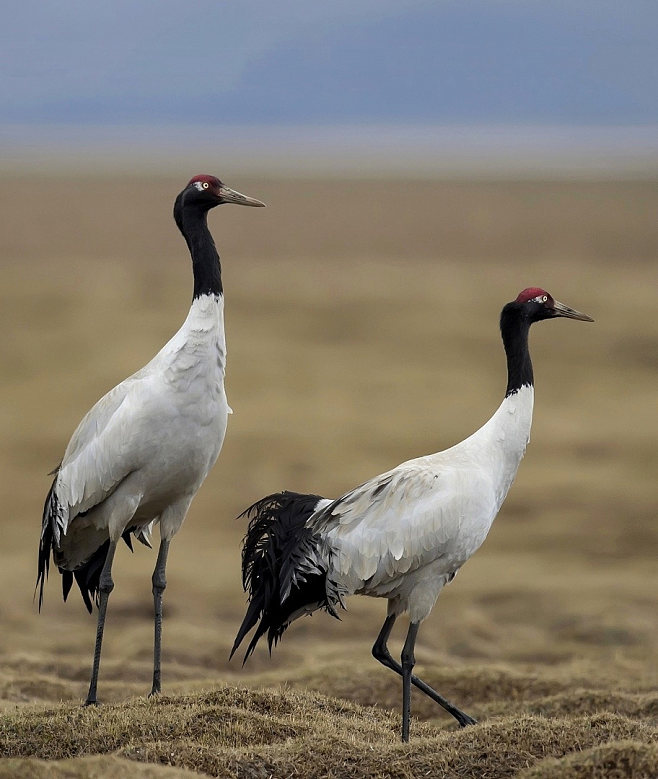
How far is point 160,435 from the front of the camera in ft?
27.5

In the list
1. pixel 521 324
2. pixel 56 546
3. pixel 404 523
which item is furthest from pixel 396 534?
pixel 56 546

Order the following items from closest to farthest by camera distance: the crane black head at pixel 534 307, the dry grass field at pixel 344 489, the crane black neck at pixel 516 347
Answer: the dry grass field at pixel 344 489, the crane black neck at pixel 516 347, the crane black head at pixel 534 307

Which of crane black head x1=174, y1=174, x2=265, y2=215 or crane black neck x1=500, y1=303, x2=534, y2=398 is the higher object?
crane black head x1=174, y1=174, x2=265, y2=215

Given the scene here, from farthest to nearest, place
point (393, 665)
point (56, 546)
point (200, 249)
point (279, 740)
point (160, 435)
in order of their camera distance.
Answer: point (56, 546) → point (393, 665) → point (200, 249) → point (160, 435) → point (279, 740)

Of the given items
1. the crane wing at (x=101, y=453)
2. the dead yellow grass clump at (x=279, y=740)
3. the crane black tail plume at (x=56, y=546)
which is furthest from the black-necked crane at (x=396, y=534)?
the crane black tail plume at (x=56, y=546)

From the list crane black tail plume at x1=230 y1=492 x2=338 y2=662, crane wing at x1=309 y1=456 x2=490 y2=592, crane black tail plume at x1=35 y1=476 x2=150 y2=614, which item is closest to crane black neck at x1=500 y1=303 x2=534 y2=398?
crane wing at x1=309 y1=456 x2=490 y2=592

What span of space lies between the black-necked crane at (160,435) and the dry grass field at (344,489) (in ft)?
3.88

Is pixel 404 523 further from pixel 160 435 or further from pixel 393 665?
pixel 160 435

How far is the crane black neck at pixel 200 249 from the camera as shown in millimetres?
8617

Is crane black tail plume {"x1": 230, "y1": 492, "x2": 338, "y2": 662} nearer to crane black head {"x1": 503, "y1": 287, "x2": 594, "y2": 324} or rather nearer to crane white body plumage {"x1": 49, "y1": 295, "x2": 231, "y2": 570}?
crane white body plumage {"x1": 49, "y1": 295, "x2": 231, "y2": 570}

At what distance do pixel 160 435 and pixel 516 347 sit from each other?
241 centimetres

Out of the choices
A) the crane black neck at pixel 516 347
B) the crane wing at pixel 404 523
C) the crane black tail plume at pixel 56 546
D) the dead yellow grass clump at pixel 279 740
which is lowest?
the dead yellow grass clump at pixel 279 740

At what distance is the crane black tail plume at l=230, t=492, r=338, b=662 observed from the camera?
856 centimetres

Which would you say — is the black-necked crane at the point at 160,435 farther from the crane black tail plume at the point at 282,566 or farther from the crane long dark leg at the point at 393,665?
the crane long dark leg at the point at 393,665
